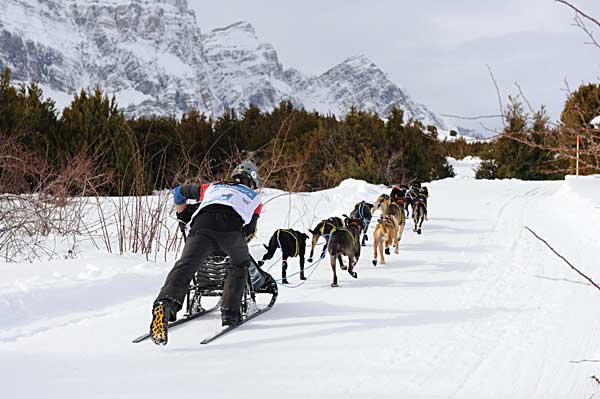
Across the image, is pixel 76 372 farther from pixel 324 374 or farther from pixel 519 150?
pixel 519 150

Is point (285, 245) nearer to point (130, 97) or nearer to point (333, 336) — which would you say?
point (333, 336)

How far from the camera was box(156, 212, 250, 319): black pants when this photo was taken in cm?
471

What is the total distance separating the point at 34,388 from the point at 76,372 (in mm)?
344

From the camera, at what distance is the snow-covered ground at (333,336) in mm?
3865

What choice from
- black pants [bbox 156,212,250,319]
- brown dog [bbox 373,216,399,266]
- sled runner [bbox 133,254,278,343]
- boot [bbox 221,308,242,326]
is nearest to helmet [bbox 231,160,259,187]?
black pants [bbox 156,212,250,319]

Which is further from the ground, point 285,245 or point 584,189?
point 584,189

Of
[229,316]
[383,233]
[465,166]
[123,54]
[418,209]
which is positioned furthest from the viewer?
[123,54]

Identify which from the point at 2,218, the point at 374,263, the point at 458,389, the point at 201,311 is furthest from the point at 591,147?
the point at 2,218

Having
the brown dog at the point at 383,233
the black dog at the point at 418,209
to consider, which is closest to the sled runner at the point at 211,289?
the brown dog at the point at 383,233

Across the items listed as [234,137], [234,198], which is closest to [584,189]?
[234,198]

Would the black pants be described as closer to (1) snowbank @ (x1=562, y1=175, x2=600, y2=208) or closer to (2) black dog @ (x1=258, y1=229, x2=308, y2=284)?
(2) black dog @ (x1=258, y1=229, x2=308, y2=284)

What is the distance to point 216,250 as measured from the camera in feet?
17.0

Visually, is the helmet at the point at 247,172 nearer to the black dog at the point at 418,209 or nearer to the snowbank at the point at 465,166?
the black dog at the point at 418,209

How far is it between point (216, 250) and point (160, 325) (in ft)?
3.39
